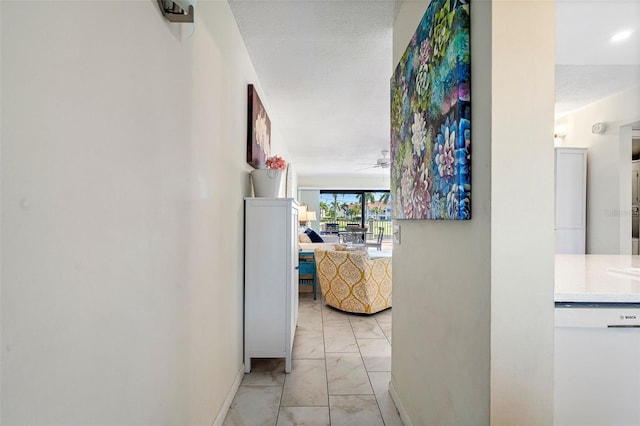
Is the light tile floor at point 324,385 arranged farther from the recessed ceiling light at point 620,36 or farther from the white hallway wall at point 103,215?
the recessed ceiling light at point 620,36

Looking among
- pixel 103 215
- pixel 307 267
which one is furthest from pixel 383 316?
pixel 103 215

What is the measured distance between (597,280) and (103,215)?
182 centimetres

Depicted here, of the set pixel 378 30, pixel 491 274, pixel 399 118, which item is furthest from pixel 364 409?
pixel 378 30

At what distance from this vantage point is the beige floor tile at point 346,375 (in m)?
2.28

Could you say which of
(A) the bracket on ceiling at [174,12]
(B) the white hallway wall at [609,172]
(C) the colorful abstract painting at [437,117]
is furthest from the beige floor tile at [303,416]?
(B) the white hallway wall at [609,172]

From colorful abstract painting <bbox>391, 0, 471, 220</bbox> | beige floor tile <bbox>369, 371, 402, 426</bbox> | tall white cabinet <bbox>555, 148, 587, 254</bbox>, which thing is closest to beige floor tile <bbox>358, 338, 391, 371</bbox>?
beige floor tile <bbox>369, 371, 402, 426</bbox>

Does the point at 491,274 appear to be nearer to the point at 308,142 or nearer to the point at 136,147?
the point at 136,147

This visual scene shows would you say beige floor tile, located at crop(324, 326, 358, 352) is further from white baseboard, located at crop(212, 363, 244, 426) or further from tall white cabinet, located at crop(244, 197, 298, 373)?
white baseboard, located at crop(212, 363, 244, 426)

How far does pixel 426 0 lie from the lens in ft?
5.14

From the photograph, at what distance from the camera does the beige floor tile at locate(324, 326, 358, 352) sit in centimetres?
299

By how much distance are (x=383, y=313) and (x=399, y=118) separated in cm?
281

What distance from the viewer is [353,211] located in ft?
35.4

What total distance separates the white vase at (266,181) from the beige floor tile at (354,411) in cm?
151

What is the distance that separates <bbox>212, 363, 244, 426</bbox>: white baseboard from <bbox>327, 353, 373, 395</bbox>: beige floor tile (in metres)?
0.63
